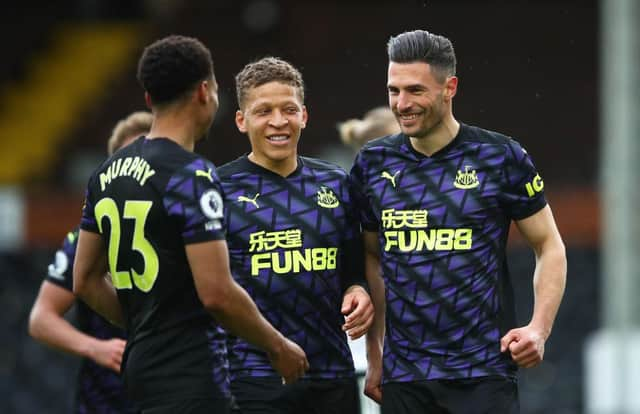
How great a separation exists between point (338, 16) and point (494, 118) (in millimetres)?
3786

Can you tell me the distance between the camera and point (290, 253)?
4883 mm

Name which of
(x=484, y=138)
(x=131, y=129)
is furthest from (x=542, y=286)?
(x=131, y=129)

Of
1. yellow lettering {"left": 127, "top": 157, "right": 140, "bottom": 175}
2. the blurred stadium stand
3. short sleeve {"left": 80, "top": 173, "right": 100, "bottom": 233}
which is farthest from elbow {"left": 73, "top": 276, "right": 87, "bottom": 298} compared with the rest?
the blurred stadium stand

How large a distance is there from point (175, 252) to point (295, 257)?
2.38 feet

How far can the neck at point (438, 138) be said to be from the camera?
15.8 ft

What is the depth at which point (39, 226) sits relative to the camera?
506 inches

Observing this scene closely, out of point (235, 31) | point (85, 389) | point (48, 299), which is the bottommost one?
point (85, 389)

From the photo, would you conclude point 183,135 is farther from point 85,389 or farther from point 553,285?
point 85,389

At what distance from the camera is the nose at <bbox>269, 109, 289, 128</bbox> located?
16.1 feet

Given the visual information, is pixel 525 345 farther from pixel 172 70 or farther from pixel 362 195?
pixel 172 70

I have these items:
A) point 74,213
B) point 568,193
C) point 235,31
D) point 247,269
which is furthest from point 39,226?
point 247,269

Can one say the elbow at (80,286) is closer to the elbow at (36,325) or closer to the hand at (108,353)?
the hand at (108,353)

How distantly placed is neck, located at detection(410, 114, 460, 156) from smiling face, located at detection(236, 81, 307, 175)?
1.51ft

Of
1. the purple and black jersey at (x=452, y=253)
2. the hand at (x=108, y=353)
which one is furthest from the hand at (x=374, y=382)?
the hand at (x=108, y=353)
